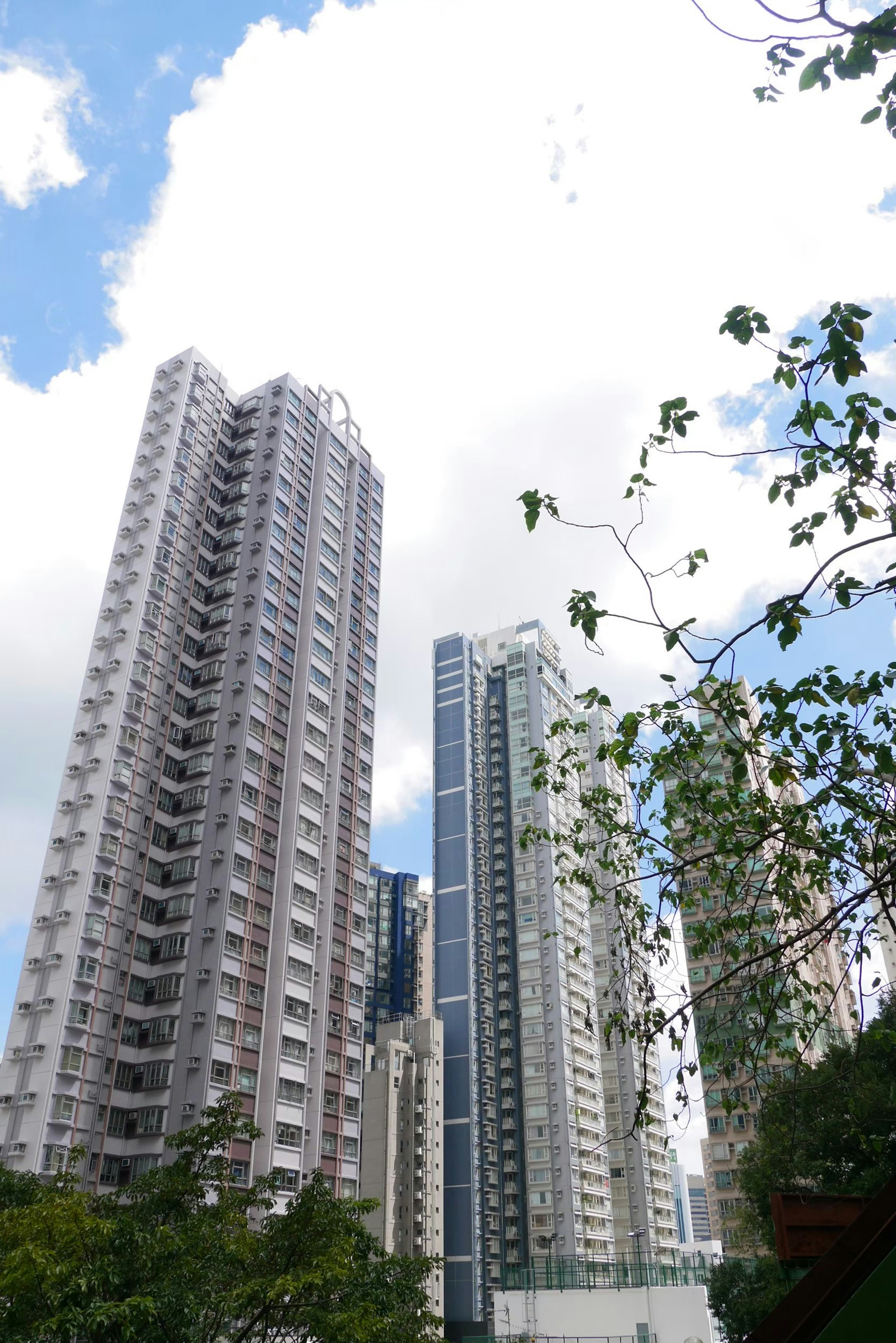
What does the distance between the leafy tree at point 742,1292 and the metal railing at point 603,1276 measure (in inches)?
192

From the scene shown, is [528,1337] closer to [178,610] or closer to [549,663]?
[178,610]

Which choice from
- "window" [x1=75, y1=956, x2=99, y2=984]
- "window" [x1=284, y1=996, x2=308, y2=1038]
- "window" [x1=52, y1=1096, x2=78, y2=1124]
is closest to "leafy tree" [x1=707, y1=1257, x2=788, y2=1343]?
"window" [x1=284, y1=996, x2=308, y2=1038]

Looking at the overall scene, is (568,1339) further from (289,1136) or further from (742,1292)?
(289,1136)

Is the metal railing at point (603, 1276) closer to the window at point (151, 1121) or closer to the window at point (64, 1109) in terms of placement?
the window at point (151, 1121)

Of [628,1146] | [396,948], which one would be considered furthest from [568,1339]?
[396,948]

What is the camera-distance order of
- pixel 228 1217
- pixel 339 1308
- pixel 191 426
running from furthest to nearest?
pixel 191 426 < pixel 228 1217 < pixel 339 1308

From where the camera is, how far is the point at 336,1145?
41.1 m

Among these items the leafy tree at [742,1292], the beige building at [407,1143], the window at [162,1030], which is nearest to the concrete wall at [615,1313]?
the leafy tree at [742,1292]

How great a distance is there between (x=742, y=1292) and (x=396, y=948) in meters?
60.1

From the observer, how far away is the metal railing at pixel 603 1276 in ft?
138

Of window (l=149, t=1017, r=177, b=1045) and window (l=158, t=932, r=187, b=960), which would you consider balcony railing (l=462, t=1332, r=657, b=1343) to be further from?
window (l=158, t=932, r=187, b=960)

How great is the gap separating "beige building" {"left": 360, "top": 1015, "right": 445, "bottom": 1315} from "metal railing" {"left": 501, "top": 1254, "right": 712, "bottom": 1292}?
18.6m

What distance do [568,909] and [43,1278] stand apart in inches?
2630

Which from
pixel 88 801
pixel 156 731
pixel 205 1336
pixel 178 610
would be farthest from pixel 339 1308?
pixel 178 610
